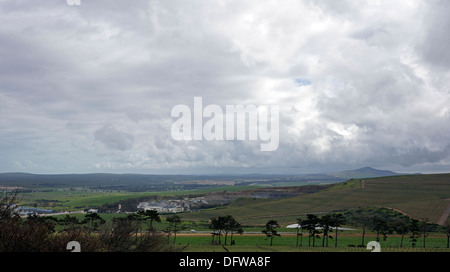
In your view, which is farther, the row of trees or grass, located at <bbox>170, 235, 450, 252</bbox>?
the row of trees

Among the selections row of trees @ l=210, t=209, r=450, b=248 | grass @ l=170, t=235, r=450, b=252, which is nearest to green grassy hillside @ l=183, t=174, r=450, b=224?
row of trees @ l=210, t=209, r=450, b=248

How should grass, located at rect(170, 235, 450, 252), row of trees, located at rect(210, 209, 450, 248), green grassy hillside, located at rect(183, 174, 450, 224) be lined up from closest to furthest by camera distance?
grass, located at rect(170, 235, 450, 252), row of trees, located at rect(210, 209, 450, 248), green grassy hillside, located at rect(183, 174, 450, 224)

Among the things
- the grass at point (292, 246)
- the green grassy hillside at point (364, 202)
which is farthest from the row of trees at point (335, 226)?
the green grassy hillside at point (364, 202)

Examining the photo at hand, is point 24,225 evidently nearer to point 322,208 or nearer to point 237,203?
point 322,208

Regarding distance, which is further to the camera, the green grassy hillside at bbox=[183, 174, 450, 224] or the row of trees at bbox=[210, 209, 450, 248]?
the green grassy hillside at bbox=[183, 174, 450, 224]

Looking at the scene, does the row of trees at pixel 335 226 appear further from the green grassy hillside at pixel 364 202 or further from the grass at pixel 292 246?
the green grassy hillside at pixel 364 202

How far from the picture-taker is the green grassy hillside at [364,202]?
12406 centimetres

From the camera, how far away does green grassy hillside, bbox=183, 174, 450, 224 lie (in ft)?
407

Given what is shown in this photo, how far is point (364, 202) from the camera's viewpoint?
145625mm

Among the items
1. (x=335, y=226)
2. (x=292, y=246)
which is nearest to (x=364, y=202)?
(x=335, y=226)

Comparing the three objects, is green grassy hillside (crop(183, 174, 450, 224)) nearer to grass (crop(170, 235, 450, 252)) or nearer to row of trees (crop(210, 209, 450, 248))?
row of trees (crop(210, 209, 450, 248))

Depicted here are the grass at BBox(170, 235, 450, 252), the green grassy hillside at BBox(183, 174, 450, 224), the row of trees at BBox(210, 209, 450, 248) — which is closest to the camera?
the grass at BBox(170, 235, 450, 252)

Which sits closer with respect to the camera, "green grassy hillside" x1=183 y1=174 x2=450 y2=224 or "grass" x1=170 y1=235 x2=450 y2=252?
"grass" x1=170 y1=235 x2=450 y2=252
